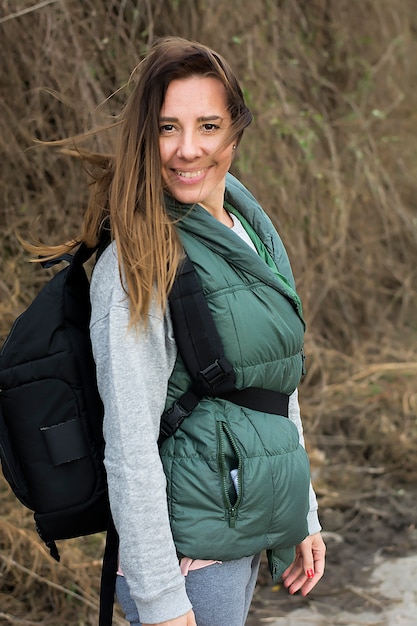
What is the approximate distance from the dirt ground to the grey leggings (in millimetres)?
1632

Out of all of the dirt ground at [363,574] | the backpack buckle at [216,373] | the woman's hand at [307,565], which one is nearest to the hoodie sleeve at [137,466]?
the backpack buckle at [216,373]

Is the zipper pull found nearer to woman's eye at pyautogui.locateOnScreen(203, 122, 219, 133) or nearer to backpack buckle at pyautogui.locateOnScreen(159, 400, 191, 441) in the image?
backpack buckle at pyautogui.locateOnScreen(159, 400, 191, 441)

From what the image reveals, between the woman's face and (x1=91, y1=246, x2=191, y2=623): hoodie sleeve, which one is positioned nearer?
(x1=91, y1=246, x2=191, y2=623): hoodie sleeve

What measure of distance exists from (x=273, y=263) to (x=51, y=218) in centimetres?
211

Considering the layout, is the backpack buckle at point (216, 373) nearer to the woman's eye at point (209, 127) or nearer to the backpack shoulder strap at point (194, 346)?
the backpack shoulder strap at point (194, 346)

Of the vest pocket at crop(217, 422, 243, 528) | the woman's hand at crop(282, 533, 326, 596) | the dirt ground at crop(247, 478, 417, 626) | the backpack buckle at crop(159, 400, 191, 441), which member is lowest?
the dirt ground at crop(247, 478, 417, 626)

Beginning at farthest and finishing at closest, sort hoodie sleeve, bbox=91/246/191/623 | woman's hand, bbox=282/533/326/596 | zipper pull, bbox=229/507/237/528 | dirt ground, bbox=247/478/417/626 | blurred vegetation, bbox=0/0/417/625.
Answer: blurred vegetation, bbox=0/0/417/625, dirt ground, bbox=247/478/417/626, woman's hand, bbox=282/533/326/596, zipper pull, bbox=229/507/237/528, hoodie sleeve, bbox=91/246/191/623

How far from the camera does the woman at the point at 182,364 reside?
62.6 inches

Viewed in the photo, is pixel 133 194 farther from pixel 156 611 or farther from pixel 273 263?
pixel 156 611

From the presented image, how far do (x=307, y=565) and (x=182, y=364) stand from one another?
693mm

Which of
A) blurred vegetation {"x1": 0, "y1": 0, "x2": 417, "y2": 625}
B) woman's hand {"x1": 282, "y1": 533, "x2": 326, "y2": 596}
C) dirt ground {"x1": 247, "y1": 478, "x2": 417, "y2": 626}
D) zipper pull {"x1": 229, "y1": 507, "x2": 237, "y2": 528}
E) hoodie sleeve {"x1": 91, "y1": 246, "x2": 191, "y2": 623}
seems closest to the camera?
hoodie sleeve {"x1": 91, "y1": 246, "x2": 191, "y2": 623}

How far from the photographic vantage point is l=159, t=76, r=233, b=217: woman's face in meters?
1.71

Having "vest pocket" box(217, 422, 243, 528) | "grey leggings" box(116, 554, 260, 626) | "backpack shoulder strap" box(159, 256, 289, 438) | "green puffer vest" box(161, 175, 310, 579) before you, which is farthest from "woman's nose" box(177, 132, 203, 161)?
"grey leggings" box(116, 554, 260, 626)

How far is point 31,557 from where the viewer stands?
3215 millimetres
